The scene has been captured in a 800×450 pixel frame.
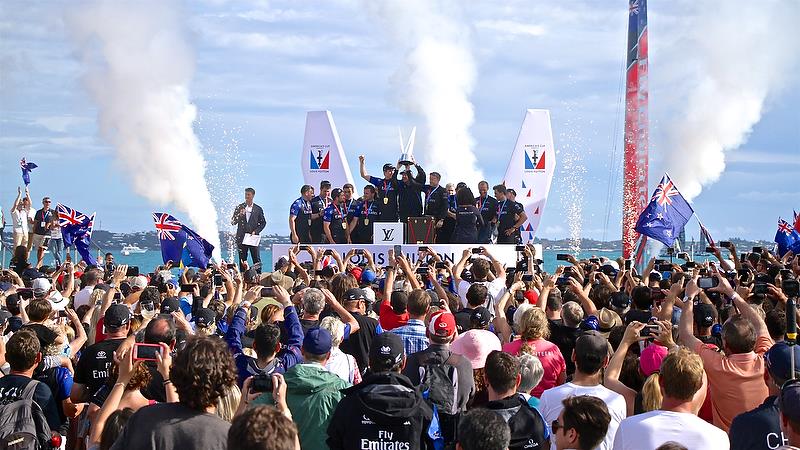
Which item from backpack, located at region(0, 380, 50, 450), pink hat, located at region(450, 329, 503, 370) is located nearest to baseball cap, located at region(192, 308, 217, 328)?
pink hat, located at region(450, 329, 503, 370)

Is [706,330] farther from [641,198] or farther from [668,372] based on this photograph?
[641,198]

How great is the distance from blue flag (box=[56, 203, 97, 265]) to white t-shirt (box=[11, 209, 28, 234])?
7.08m

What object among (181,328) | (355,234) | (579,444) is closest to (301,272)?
(181,328)

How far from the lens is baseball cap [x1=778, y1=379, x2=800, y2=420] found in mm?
4199

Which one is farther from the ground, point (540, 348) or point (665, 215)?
point (665, 215)

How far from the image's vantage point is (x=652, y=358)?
607 cm

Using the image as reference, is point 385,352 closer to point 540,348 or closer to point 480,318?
point 540,348

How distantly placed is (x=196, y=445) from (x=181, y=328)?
2745 millimetres

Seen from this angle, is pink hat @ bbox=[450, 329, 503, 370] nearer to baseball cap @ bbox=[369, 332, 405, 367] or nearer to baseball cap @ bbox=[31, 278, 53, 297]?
baseball cap @ bbox=[369, 332, 405, 367]

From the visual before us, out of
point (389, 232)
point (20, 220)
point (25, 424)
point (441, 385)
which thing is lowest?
point (25, 424)

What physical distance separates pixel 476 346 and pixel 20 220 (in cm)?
2098

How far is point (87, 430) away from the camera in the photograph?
19.0 feet

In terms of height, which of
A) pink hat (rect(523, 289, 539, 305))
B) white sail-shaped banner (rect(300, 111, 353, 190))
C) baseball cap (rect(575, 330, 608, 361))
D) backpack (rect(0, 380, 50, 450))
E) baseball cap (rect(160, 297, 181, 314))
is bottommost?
backpack (rect(0, 380, 50, 450))

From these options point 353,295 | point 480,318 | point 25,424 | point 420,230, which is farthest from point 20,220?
point 25,424
